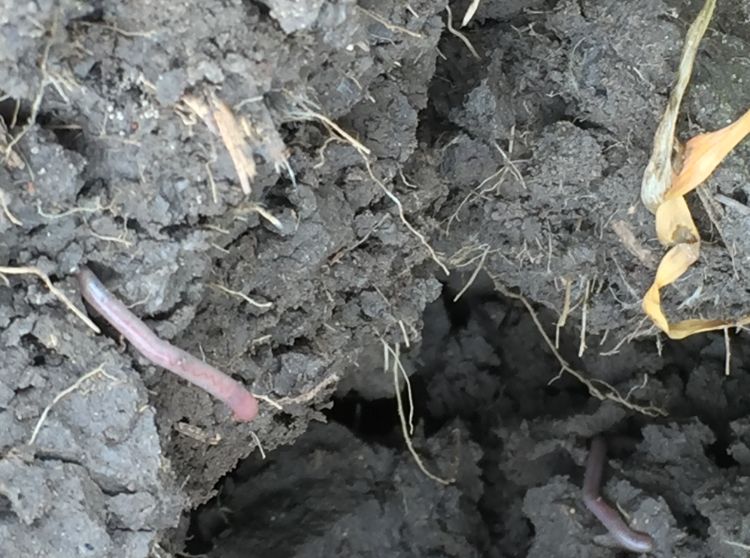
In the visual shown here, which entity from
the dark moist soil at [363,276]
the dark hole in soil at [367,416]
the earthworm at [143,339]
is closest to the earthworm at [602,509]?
the dark moist soil at [363,276]

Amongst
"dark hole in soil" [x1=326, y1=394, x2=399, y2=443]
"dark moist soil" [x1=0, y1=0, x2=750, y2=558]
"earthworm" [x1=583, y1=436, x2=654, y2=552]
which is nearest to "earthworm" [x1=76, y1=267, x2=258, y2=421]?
"dark moist soil" [x1=0, y1=0, x2=750, y2=558]

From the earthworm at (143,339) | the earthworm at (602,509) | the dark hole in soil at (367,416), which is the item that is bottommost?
the dark hole in soil at (367,416)

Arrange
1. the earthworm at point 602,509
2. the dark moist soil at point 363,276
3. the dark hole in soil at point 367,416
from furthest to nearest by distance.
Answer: the dark hole in soil at point 367,416
the earthworm at point 602,509
the dark moist soil at point 363,276

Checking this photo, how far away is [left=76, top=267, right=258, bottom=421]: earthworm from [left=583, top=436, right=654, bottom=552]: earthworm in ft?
3.09

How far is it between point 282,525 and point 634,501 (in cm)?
75

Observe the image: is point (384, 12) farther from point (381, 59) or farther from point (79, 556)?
point (79, 556)

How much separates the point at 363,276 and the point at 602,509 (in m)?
0.77

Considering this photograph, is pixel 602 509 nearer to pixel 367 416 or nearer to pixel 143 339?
pixel 367 416

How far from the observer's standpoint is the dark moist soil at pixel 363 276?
134 cm

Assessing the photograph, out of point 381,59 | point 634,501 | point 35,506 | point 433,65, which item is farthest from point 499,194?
point 35,506

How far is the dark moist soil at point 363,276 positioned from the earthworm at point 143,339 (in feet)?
0.08

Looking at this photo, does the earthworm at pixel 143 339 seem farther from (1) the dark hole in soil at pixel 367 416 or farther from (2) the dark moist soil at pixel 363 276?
(1) the dark hole in soil at pixel 367 416

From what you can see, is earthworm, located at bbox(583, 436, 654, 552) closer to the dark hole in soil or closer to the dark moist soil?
the dark moist soil

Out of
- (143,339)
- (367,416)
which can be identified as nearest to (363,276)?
(143,339)
